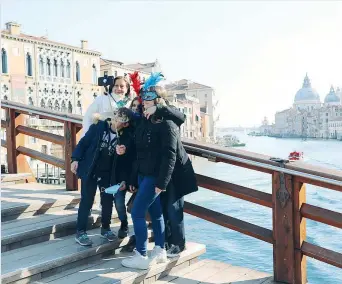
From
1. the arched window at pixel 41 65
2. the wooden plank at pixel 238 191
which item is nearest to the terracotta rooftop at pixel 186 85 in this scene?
the arched window at pixel 41 65

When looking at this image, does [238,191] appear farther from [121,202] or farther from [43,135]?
[43,135]

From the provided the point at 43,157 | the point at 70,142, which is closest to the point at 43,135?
the point at 43,157

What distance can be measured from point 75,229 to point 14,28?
111 feet

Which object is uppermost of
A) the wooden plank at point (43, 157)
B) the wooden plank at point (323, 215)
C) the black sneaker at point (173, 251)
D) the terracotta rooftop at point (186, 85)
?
the terracotta rooftop at point (186, 85)

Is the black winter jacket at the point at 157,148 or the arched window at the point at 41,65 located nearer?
the black winter jacket at the point at 157,148

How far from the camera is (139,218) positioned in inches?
118

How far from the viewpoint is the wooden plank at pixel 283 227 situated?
2.93 m

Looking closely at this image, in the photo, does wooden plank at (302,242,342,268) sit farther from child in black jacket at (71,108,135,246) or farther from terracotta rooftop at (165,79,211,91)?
terracotta rooftop at (165,79,211,91)

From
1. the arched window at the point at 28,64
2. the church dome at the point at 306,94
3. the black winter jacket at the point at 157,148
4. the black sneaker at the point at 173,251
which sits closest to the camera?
the black winter jacket at the point at 157,148

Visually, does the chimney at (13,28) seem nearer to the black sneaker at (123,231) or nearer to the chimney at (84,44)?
the chimney at (84,44)

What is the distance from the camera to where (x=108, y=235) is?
337cm

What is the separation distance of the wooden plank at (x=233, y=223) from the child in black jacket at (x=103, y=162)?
621mm

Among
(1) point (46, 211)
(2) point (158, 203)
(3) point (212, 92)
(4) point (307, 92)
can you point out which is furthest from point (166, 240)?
(4) point (307, 92)

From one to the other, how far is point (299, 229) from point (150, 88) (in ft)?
4.62
